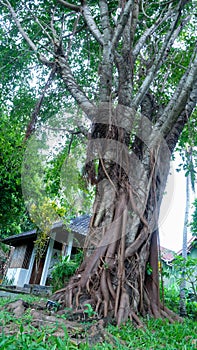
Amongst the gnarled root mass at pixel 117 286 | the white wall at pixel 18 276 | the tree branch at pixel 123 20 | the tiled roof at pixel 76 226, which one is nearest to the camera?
the gnarled root mass at pixel 117 286

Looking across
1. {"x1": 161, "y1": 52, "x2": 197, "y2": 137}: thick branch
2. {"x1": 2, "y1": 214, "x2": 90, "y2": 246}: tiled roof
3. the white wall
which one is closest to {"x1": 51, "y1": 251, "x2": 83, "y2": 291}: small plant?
{"x1": 2, "y1": 214, "x2": 90, "y2": 246}: tiled roof

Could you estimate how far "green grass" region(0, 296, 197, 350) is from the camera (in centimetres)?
170

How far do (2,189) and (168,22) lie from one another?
17.5 ft

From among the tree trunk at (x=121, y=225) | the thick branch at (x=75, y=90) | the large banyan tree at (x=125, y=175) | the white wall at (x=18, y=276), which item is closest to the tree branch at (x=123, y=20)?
the large banyan tree at (x=125, y=175)

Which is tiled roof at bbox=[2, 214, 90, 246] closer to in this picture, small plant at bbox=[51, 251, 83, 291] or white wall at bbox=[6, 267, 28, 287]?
white wall at bbox=[6, 267, 28, 287]

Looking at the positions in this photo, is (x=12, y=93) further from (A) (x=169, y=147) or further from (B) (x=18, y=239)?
(B) (x=18, y=239)

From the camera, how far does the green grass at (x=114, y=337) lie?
170 centimetres

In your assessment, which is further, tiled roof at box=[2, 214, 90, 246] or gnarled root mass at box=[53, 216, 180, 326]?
tiled roof at box=[2, 214, 90, 246]

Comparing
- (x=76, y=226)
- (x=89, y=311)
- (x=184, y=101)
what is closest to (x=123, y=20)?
(x=184, y=101)

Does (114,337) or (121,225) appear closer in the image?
(114,337)

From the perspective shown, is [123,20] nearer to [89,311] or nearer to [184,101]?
[184,101]

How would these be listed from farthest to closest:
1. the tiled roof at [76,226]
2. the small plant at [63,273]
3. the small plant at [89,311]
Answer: the tiled roof at [76,226] < the small plant at [63,273] < the small plant at [89,311]

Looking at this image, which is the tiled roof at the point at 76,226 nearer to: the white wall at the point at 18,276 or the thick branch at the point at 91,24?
the white wall at the point at 18,276

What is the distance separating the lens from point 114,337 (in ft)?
7.20
